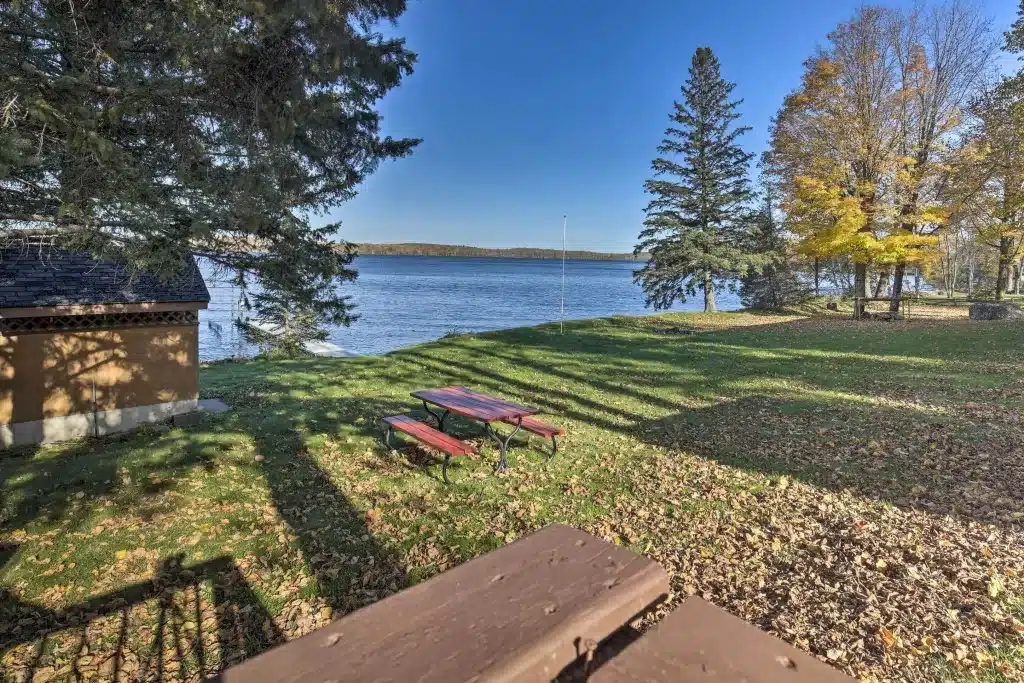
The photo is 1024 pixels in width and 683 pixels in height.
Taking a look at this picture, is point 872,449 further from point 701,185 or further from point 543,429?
point 701,185

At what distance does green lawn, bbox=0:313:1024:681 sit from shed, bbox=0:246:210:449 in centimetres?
95

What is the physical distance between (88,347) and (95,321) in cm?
44

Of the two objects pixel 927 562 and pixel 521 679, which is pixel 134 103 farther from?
pixel 927 562

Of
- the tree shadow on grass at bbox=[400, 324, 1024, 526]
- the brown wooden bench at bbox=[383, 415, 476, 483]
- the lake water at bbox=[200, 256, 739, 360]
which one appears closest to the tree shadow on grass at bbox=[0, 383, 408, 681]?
the brown wooden bench at bbox=[383, 415, 476, 483]

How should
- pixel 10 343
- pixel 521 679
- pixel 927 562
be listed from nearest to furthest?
pixel 521 679
pixel 927 562
pixel 10 343

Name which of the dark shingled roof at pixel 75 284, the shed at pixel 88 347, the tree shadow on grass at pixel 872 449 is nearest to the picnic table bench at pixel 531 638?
the tree shadow on grass at pixel 872 449

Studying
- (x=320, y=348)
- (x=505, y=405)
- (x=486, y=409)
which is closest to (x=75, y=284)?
(x=486, y=409)

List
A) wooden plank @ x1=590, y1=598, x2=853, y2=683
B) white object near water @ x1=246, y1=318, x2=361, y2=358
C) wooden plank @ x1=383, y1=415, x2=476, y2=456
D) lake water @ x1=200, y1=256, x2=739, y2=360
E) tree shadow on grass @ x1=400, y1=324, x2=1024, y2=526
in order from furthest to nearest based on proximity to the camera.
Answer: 1. lake water @ x1=200, y1=256, x2=739, y2=360
2. white object near water @ x1=246, y1=318, x2=361, y2=358
3. wooden plank @ x1=383, y1=415, x2=476, y2=456
4. tree shadow on grass @ x1=400, y1=324, x2=1024, y2=526
5. wooden plank @ x1=590, y1=598, x2=853, y2=683

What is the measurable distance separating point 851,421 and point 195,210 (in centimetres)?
868

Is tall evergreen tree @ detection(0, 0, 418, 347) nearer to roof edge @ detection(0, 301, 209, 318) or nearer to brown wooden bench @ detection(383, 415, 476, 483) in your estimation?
brown wooden bench @ detection(383, 415, 476, 483)

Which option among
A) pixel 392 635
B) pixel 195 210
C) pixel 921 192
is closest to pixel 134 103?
pixel 195 210

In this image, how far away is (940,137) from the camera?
66.0 ft

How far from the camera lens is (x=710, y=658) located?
1.63 metres

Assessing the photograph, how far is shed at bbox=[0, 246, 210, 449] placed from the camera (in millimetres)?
8375
